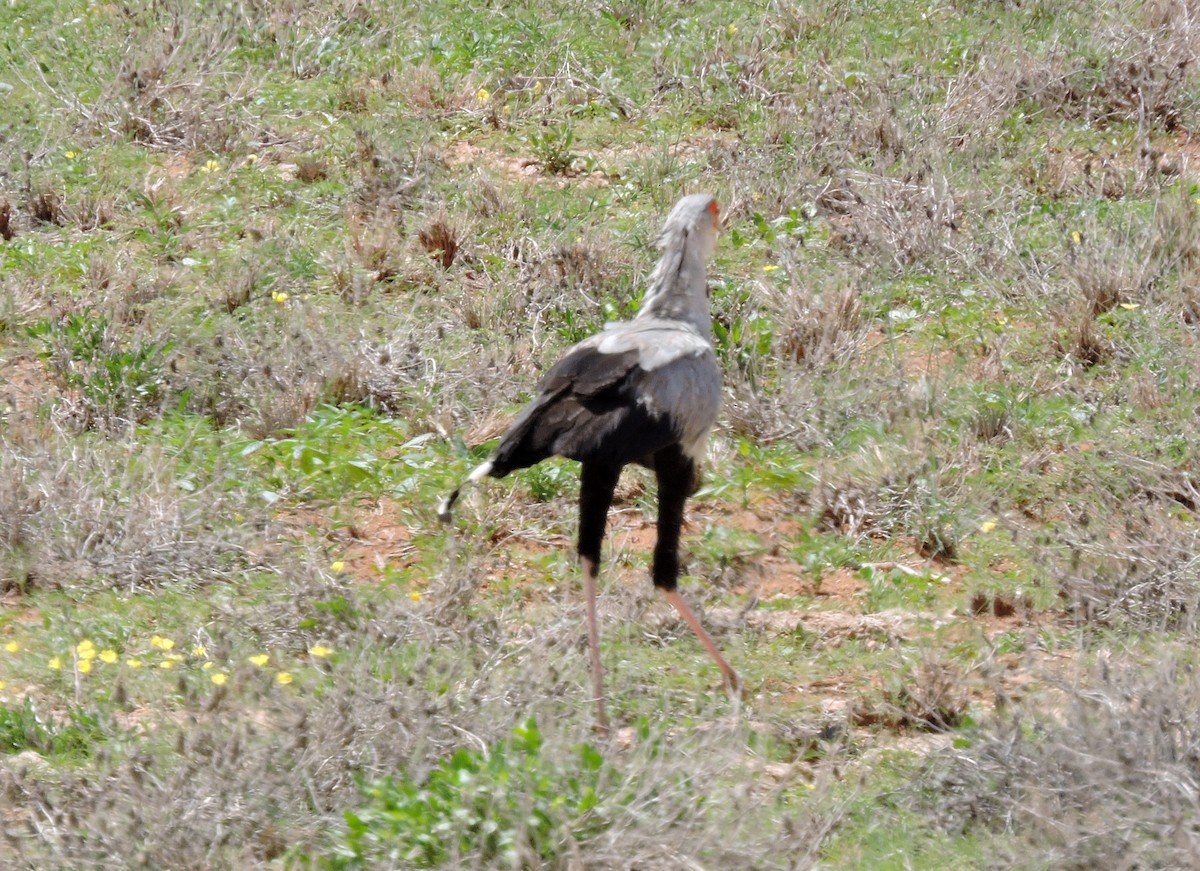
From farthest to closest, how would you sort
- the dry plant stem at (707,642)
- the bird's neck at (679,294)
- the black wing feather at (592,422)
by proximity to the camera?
the bird's neck at (679,294)
the dry plant stem at (707,642)
the black wing feather at (592,422)

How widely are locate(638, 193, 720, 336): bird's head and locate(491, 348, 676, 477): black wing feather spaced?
42 cm

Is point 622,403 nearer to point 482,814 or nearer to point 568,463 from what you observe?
point 482,814

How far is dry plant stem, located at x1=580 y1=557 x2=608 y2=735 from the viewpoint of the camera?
4633 mm

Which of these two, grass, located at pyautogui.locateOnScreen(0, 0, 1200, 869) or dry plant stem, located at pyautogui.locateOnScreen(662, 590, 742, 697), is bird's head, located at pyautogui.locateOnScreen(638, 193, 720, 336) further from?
grass, located at pyautogui.locateOnScreen(0, 0, 1200, 869)

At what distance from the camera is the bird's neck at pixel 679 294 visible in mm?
5078

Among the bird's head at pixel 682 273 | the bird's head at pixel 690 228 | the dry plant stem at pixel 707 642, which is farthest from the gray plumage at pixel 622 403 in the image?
the dry plant stem at pixel 707 642

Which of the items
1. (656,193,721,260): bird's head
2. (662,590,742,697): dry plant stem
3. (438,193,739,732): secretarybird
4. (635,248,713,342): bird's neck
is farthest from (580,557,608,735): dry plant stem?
(656,193,721,260): bird's head

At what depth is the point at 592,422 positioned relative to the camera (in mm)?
4629

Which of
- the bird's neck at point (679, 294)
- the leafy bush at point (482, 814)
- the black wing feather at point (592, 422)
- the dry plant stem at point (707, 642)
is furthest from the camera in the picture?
the bird's neck at point (679, 294)

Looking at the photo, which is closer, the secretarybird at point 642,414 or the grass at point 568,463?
the grass at point 568,463

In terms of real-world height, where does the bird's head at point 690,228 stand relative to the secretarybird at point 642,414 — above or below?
above

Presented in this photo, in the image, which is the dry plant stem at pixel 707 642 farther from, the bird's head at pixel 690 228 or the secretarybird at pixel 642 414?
the bird's head at pixel 690 228

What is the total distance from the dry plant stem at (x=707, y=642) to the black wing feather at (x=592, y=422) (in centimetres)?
59

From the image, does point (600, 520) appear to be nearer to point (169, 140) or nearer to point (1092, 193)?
point (1092, 193)
